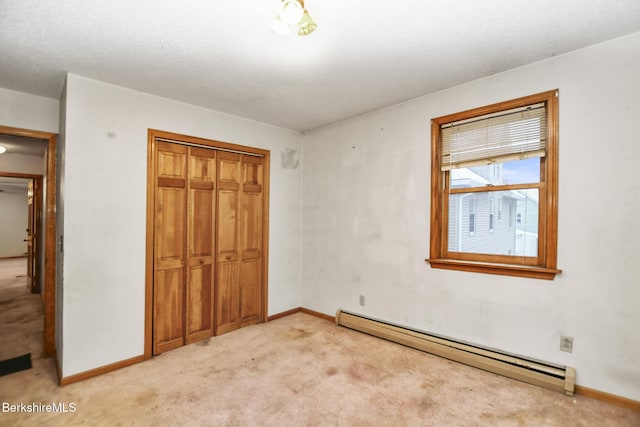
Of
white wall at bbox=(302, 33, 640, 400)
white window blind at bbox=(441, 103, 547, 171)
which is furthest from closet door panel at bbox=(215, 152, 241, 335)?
white window blind at bbox=(441, 103, 547, 171)

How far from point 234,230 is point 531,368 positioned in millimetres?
3178

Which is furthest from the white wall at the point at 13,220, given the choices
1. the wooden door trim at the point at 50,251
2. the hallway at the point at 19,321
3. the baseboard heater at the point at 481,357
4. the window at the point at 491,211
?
the window at the point at 491,211

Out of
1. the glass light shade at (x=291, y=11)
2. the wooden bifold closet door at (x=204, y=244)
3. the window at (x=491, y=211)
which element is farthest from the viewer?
the wooden bifold closet door at (x=204, y=244)

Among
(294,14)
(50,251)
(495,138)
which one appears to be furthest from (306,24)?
(50,251)

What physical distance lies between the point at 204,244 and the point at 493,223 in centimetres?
298

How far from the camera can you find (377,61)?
7.53 feet

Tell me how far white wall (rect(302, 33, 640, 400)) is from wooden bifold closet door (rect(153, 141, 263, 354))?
110 centimetres

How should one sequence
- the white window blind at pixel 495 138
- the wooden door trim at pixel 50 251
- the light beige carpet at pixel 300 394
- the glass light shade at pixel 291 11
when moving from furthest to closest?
the wooden door trim at pixel 50 251 → the white window blind at pixel 495 138 → the light beige carpet at pixel 300 394 → the glass light shade at pixel 291 11

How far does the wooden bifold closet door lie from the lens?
3.03m

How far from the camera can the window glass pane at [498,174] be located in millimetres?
2475

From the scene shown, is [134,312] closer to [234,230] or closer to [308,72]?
[234,230]

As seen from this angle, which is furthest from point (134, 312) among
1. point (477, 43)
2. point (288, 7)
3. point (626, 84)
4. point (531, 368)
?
point (626, 84)

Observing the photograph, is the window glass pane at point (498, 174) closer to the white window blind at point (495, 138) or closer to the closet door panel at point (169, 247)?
the white window blind at point (495, 138)

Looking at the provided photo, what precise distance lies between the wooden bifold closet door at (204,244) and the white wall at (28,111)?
1114 millimetres
